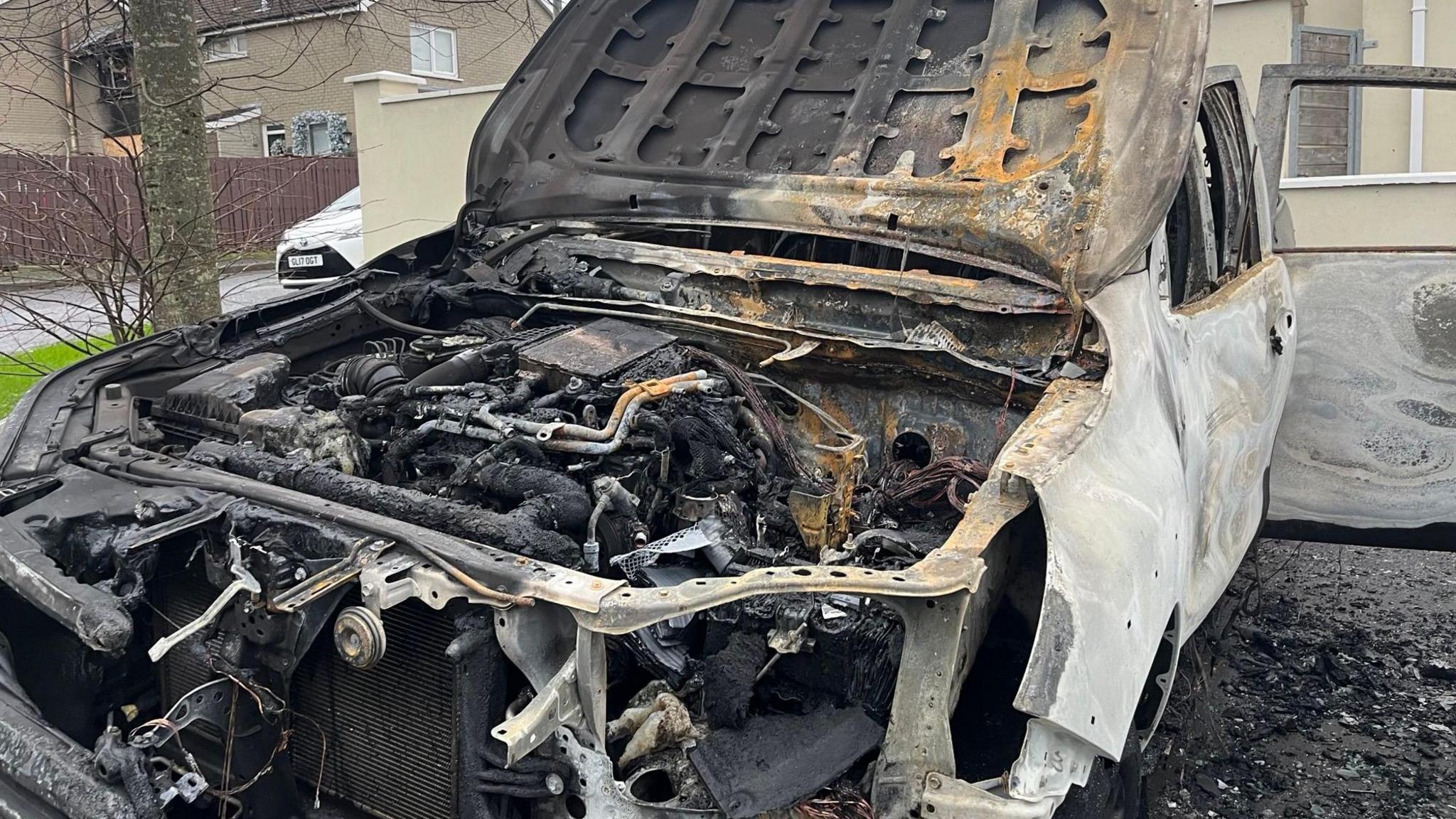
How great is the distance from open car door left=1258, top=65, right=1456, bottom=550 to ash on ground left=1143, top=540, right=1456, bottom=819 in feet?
1.66

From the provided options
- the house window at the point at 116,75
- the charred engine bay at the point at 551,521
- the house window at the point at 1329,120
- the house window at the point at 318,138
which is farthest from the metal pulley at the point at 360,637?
the house window at the point at 318,138

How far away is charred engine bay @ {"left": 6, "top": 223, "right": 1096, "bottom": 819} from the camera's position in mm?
2232

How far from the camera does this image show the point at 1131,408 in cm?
266

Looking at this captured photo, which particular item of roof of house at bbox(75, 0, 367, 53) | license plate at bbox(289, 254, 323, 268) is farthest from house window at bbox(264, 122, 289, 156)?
roof of house at bbox(75, 0, 367, 53)

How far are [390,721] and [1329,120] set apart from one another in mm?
9120

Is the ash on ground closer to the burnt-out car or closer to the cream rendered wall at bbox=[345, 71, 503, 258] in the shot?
the burnt-out car

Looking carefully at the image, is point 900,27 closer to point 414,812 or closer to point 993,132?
point 993,132

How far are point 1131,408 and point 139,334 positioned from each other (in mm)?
4989

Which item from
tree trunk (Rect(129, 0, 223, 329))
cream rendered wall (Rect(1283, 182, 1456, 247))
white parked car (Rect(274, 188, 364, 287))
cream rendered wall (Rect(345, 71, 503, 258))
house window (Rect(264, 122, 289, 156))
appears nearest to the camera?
tree trunk (Rect(129, 0, 223, 329))

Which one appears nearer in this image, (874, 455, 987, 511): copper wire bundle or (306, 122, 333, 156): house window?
(874, 455, 987, 511): copper wire bundle

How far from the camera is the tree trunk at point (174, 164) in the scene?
18.1 ft

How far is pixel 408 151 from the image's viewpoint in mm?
10922

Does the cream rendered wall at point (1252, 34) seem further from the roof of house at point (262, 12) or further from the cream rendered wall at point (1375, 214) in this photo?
the roof of house at point (262, 12)

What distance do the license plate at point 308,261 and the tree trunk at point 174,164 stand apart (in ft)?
15.6
